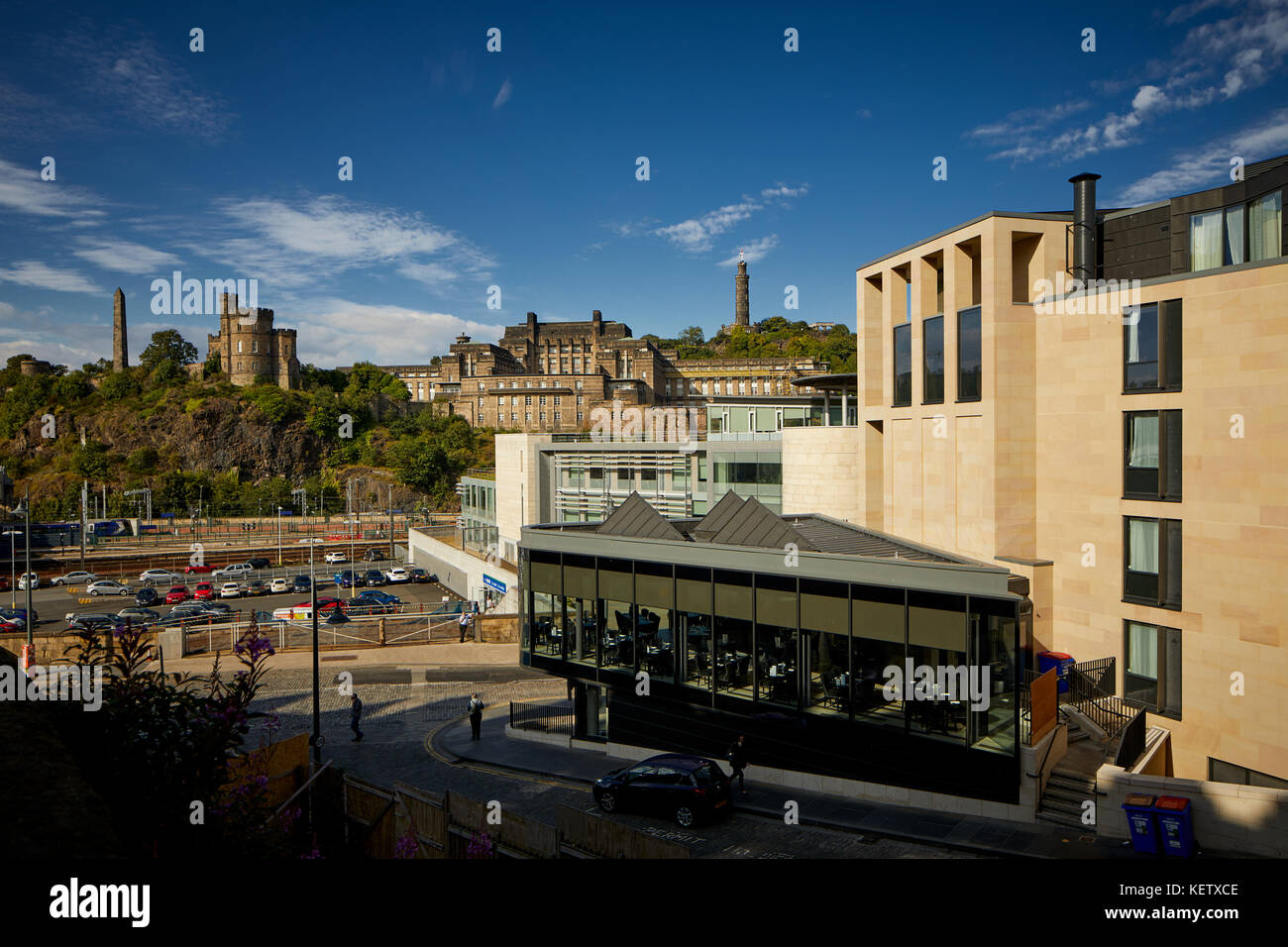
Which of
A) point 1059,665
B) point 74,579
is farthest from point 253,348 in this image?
point 1059,665

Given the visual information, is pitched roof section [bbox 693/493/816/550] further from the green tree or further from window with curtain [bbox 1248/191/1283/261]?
the green tree

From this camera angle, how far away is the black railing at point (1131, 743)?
18.0 meters

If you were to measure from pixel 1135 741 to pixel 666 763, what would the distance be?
11401 mm

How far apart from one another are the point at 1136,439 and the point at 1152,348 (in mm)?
2457

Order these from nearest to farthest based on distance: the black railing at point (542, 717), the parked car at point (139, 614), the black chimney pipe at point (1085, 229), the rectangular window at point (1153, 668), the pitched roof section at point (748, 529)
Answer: the rectangular window at point (1153, 668)
the pitched roof section at point (748, 529)
the black chimney pipe at point (1085, 229)
the black railing at point (542, 717)
the parked car at point (139, 614)

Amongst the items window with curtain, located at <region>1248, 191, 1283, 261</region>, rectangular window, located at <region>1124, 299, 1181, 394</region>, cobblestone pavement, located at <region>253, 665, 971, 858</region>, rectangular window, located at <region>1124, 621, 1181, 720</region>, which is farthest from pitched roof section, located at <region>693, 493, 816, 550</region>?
window with curtain, located at <region>1248, 191, 1283, 261</region>

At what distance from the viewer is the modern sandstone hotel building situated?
18969 millimetres

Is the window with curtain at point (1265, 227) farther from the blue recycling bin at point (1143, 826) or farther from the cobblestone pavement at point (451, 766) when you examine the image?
the cobblestone pavement at point (451, 766)

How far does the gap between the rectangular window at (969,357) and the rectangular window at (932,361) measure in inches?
39.9

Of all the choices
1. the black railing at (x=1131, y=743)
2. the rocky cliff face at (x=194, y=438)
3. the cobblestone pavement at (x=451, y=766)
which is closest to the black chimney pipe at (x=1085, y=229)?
the black railing at (x=1131, y=743)

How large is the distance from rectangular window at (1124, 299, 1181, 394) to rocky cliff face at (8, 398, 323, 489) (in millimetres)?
130031

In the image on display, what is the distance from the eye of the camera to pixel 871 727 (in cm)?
1866

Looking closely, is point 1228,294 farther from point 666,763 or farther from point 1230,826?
point 666,763
